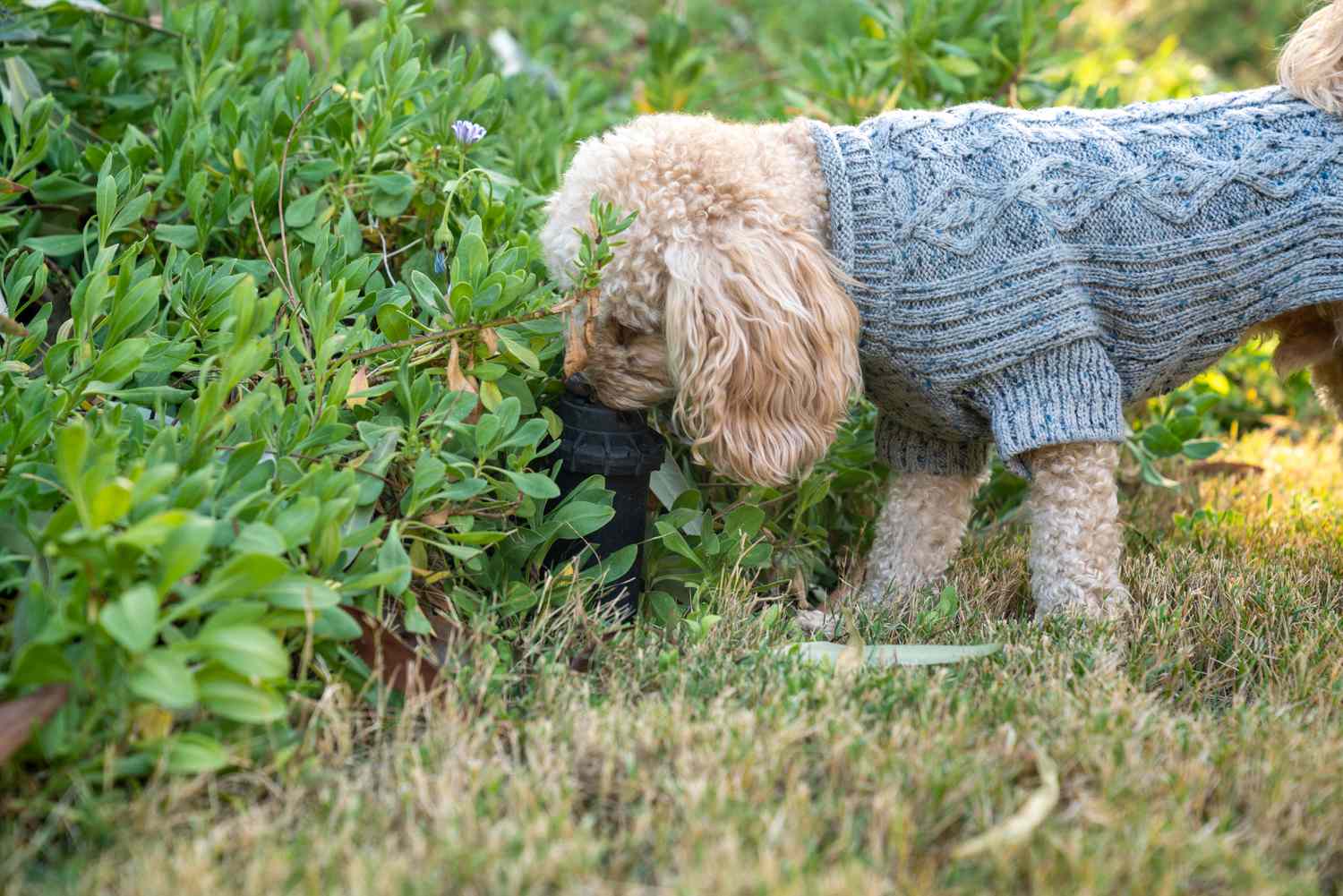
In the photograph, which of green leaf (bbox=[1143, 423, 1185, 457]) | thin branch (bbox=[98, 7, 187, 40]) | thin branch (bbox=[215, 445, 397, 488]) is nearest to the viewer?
thin branch (bbox=[215, 445, 397, 488])

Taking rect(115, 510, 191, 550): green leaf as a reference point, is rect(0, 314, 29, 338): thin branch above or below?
above

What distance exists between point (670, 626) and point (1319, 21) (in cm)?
193

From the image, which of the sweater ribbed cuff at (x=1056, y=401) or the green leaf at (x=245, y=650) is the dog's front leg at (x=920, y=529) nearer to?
the sweater ribbed cuff at (x=1056, y=401)

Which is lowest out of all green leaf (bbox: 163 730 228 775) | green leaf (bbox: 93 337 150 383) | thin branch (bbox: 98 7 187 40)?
green leaf (bbox: 163 730 228 775)

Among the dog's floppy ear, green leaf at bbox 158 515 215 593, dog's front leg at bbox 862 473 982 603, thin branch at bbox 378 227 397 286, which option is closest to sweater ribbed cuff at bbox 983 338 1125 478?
the dog's floppy ear

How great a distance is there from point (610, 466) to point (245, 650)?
0.95 metres

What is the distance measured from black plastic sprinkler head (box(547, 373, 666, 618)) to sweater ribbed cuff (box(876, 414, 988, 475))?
716 millimetres

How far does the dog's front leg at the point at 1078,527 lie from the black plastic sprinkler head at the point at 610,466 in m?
0.85

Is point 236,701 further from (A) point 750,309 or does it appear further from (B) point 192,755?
(A) point 750,309

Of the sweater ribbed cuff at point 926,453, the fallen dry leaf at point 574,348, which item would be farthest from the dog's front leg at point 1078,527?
the fallen dry leaf at point 574,348

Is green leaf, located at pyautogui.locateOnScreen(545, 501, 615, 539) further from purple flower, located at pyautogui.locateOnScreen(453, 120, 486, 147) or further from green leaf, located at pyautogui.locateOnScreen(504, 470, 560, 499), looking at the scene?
purple flower, located at pyautogui.locateOnScreen(453, 120, 486, 147)

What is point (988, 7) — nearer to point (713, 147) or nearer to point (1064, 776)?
point (713, 147)

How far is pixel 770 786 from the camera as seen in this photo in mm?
1723

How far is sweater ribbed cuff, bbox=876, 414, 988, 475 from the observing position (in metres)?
2.88
